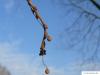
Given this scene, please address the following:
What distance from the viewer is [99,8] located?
13.0 metres

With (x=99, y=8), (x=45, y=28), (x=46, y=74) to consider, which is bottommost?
(x=46, y=74)

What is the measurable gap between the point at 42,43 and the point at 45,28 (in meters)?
0.04

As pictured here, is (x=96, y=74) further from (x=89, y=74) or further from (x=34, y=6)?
(x=34, y=6)

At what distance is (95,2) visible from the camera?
13.1 metres

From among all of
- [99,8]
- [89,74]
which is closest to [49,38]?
[89,74]

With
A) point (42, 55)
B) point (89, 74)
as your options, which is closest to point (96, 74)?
point (89, 74)

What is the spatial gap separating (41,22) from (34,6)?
5 cm

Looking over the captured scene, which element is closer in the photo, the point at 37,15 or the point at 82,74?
the point at 37,15

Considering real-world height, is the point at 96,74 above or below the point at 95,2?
below

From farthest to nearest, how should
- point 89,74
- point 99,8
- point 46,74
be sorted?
point 99,8, point 89,74, point 46,74

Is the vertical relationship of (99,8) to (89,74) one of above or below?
above

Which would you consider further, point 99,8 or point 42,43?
point 99,8

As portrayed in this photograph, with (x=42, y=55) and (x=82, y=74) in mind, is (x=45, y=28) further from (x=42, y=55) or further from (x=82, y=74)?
(x=82, y=74)

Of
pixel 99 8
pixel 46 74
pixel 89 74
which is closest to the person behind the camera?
pixel 46 74
